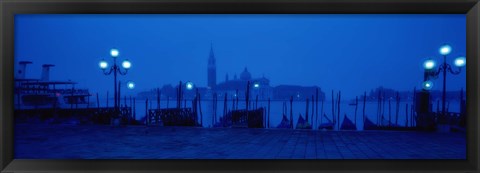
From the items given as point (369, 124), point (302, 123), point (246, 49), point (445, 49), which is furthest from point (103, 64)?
point (369, 124)

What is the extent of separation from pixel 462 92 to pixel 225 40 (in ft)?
11.2

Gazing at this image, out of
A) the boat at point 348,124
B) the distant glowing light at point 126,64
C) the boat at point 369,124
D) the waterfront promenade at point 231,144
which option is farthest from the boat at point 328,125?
the distant glowing light at point 126,64

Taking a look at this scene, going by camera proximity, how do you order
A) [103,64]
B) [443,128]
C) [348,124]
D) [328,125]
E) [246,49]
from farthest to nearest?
[328,125] < [348,124] < [443,128] < [246,49] < [103,64]

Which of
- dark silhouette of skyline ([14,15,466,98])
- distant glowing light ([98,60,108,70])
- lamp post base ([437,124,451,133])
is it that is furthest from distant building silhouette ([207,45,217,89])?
lamp post base ([437,124,451,133])

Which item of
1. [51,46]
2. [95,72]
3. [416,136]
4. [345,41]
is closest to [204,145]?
[345,41]

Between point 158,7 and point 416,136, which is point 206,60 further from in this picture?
point 416,136

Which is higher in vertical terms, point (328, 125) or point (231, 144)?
point (231, 144)

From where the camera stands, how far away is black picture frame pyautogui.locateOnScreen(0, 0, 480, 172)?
1.69 m

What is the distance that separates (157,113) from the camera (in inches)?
477

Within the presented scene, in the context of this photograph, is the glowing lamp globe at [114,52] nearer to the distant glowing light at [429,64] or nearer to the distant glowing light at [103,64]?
→ the distant glowing light at [103,64]

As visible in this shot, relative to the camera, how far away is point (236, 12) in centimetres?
171

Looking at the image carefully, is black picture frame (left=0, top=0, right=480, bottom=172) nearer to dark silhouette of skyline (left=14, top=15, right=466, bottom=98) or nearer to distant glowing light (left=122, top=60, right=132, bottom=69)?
dark silhouette of skyline (left=14, top=15, right=466, bottom=98)

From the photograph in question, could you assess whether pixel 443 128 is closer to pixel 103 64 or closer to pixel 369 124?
pixel 369 124

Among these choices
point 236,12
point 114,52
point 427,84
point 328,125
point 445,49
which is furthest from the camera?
point 328,125
